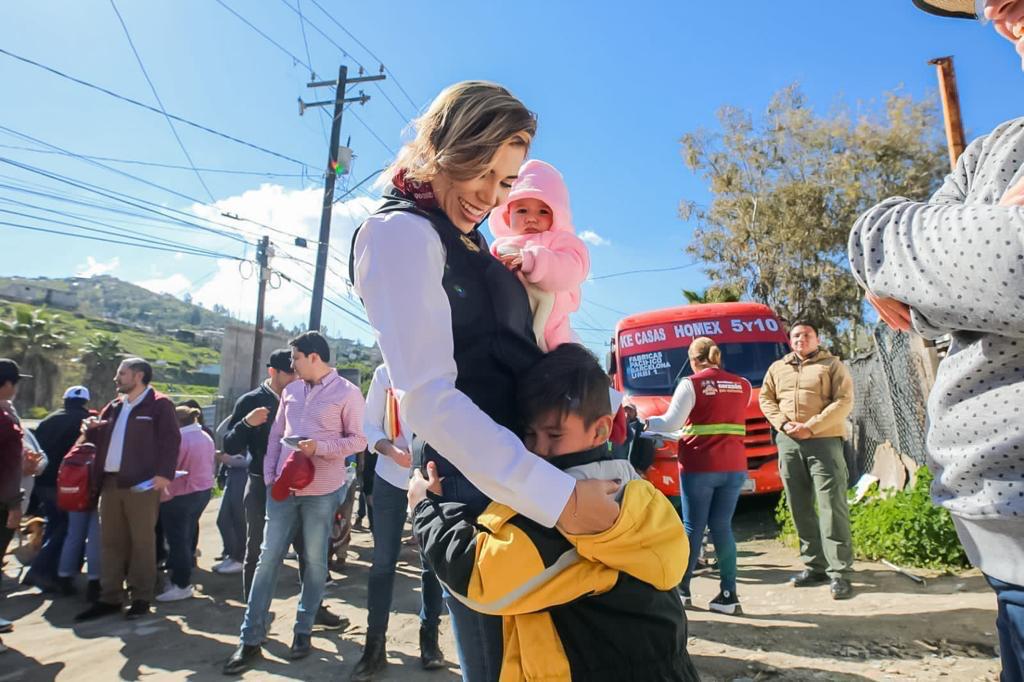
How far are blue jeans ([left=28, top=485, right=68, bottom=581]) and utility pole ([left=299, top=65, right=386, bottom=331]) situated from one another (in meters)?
8.54

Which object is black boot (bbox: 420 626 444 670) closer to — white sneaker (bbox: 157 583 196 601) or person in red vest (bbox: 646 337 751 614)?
person in red vest (bbox: 646 337 751 614)

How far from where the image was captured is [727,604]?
15.3 ft

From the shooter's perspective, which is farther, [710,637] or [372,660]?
[710,637]

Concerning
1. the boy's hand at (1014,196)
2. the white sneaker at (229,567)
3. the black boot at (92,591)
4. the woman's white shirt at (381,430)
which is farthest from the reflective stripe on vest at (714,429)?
the black boot at (92,591)

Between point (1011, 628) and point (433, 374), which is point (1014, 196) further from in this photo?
point (433, 374)

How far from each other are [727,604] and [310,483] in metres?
3.18

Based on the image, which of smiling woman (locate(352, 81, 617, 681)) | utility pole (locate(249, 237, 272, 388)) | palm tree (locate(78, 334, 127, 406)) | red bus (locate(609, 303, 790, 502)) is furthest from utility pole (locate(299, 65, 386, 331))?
palm tree (locate(78, 334, 127, 406))

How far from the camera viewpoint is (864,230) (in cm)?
128

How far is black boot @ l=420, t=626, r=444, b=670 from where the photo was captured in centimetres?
382

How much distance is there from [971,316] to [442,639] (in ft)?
13.7

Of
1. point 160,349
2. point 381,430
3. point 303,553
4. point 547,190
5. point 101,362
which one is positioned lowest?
point 303,553

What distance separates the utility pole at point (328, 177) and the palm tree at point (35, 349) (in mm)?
30276

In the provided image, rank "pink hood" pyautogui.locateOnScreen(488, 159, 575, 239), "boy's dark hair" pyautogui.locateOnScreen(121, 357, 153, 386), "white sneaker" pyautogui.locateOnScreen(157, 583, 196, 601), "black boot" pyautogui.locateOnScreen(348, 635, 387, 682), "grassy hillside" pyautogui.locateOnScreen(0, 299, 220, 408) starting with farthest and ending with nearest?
"grassy hillside" pyautogui.locateOnScreen(0, 299, 220, 408) → "white sneaker" pyautogui.locateOnScreen(157, 583, 196, 601) → "boy's dark hair" pyautogui.locateOnScreen(121, 357, 153, 386) → "black boot" pyautogui.locateOnScreen(348, 635, 387, 682) → "pink hood" pyautogui.locateOnScreen(488, 159, 575, 239)

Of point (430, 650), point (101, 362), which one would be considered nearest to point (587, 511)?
point (430, 650)
